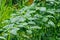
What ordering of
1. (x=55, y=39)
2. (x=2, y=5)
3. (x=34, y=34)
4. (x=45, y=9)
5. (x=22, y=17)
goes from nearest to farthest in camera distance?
(x=22, y=17) < (x=45, y=9) < (x=34, y=34) < (x=55, y=39) < (x=2, y=5)

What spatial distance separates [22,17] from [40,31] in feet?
1.23

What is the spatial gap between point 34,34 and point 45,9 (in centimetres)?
29

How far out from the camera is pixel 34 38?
213cm

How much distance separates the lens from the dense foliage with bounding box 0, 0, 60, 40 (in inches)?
68.9

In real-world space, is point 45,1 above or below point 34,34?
above

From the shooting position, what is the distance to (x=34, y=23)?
6.03 feet

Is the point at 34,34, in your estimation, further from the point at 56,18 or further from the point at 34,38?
the point at 56,18

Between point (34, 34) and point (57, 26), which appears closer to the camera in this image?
point (34, 34)

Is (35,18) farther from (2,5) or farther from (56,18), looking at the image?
(2,5)

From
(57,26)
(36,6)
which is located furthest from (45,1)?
(57,26)

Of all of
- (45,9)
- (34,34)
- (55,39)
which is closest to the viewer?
(45,9)

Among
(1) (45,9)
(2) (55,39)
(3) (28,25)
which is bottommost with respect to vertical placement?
(2) (55,39)

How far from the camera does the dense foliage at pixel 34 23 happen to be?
1.75 meters

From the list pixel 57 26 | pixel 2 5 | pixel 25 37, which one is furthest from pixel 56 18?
pixel 2 5
